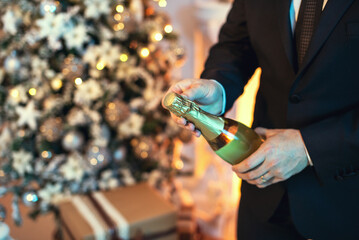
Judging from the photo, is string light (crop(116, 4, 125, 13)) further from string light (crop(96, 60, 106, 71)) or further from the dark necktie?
the dark necktie

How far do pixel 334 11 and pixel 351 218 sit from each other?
42cm

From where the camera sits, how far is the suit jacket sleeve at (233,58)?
75 centimetres

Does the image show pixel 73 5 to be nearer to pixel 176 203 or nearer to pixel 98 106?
pixel 98 106

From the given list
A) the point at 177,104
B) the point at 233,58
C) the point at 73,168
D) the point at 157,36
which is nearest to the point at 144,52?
the point at 157,36

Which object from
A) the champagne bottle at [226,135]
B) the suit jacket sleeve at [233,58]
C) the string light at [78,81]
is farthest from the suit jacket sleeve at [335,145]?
the string light at [78,81]

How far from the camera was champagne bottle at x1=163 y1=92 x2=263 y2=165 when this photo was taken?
23.2 inches

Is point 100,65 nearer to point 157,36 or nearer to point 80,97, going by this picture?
point 80,97

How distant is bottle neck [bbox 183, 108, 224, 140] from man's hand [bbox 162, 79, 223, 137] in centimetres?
1

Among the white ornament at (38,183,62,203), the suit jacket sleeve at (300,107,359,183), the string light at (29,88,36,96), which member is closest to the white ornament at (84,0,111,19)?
the string light at (29,88,36,96)

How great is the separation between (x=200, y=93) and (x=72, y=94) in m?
0.84

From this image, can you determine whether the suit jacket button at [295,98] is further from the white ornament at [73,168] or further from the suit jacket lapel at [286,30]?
the white ornament at [73,168]

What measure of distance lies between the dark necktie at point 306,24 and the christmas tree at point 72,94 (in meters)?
0.83

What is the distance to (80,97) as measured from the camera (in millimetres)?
1262

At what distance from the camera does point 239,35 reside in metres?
0.80
